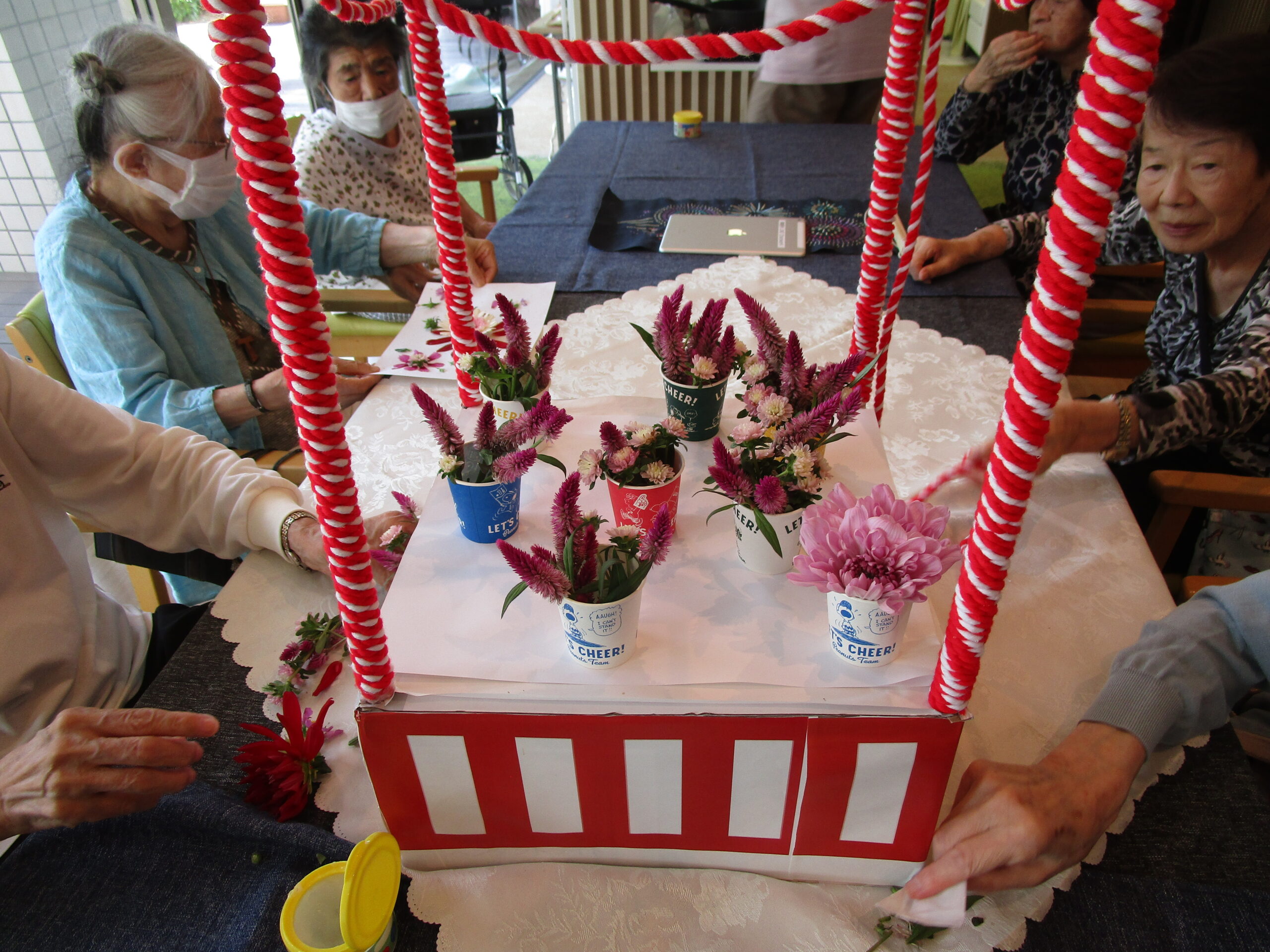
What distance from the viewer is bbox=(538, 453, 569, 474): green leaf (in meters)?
0.80

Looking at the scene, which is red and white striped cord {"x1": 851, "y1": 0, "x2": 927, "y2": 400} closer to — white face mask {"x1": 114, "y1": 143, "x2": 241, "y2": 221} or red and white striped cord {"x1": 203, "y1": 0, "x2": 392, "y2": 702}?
red and white striped cord {"x1": 203, "y1": 0, "x2": 392, "y2": 702}

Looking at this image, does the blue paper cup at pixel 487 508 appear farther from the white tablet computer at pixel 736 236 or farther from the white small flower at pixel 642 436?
the white tablet computer at pixel 736 236

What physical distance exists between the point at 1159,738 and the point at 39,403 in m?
1.24

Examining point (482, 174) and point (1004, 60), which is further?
point (482, 174)

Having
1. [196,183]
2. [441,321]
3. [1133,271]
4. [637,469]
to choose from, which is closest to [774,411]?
[637,469]

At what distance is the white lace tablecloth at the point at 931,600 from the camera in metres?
0.66

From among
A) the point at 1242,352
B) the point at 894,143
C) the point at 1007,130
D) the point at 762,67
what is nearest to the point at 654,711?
the point at 894,143

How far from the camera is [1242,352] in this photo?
3.76ft

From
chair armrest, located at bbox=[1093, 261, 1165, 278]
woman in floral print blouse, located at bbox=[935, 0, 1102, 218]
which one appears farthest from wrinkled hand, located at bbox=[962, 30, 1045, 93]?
chair armrest, located at bbox=[1093, 261, 1165, 278]

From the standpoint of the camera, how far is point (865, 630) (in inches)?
25.0

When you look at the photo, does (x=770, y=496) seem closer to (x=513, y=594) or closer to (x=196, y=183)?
(x=513, y=594)

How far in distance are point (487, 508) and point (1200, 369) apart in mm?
1207

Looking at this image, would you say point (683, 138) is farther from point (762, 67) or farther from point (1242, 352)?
point (1242, 352)

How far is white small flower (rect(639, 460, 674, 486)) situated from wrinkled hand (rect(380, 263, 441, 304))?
1307mm
